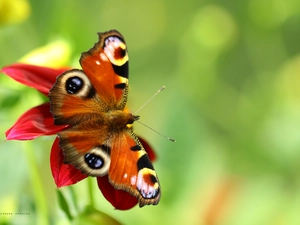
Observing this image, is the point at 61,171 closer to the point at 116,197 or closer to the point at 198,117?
the point at 116,197

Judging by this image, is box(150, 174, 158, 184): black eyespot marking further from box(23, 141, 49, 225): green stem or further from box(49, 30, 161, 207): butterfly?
box(23, 141, 49, 225): green stem

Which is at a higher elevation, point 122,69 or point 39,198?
point 122,69

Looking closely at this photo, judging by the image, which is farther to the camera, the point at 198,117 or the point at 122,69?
the point at 198,117

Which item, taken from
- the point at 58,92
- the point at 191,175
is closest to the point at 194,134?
the point at 191,175

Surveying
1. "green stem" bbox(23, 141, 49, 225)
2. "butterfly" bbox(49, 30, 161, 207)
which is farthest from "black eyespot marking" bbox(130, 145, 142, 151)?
"green stem" bbox(23, 141, 49, 225)

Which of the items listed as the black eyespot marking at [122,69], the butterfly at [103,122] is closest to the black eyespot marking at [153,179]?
the butterfly at [103,122]

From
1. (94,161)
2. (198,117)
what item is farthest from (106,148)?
(198,117)
